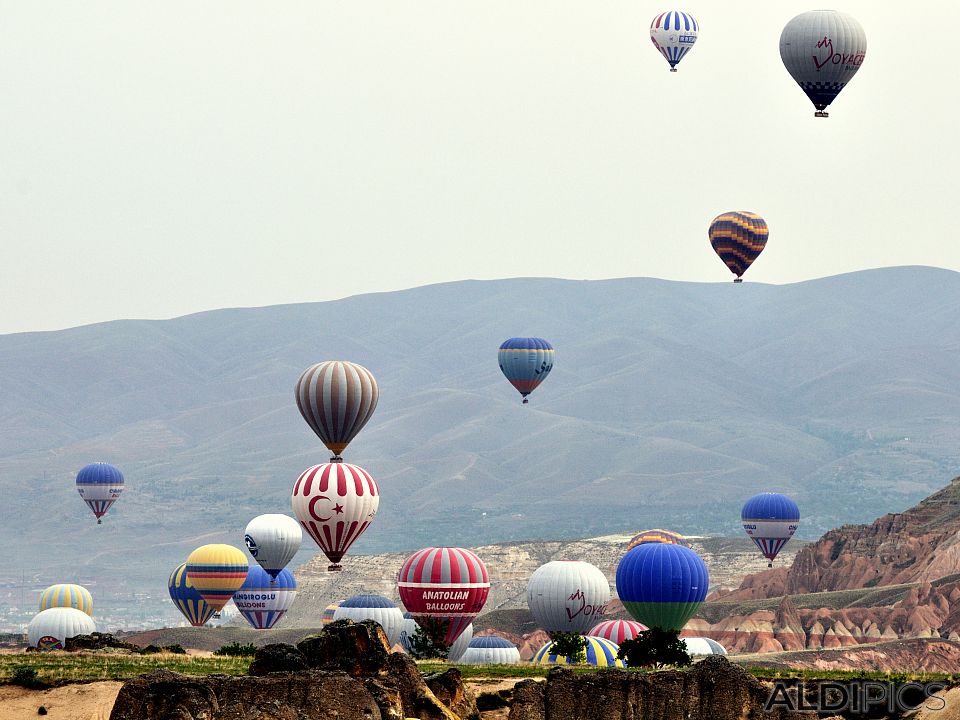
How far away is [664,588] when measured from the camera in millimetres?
91750

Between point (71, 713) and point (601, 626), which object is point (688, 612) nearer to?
point (601, 626)

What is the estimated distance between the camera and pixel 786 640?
136500 mm

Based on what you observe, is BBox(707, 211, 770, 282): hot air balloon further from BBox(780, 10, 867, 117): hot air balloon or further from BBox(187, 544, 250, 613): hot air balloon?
BBox(187, 544, 250, 613): hot air balloon

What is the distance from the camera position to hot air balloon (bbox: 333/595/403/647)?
11231 centimetres

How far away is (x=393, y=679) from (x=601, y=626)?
5075 cm

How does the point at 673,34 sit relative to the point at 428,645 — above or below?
above

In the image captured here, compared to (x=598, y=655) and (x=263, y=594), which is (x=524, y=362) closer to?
(x=263, y=594)

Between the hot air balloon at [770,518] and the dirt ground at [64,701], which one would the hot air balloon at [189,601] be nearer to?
the hot air balloon at [770,518]

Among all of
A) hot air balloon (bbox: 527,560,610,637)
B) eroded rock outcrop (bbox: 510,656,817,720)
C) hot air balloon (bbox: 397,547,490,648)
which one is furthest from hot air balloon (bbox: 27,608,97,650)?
eroded rock outcrop (bbox: 510,656,817,720)

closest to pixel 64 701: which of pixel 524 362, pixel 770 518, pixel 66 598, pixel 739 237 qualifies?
pixel 739 237

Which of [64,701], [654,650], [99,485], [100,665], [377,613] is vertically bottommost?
[64,701]

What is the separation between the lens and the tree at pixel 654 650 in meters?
66.5

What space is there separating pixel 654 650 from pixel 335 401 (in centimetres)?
3521

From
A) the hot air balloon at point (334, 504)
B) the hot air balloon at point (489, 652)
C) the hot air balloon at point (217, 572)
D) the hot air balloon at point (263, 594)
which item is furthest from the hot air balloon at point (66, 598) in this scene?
the hot air balloon at point (334, 504)
